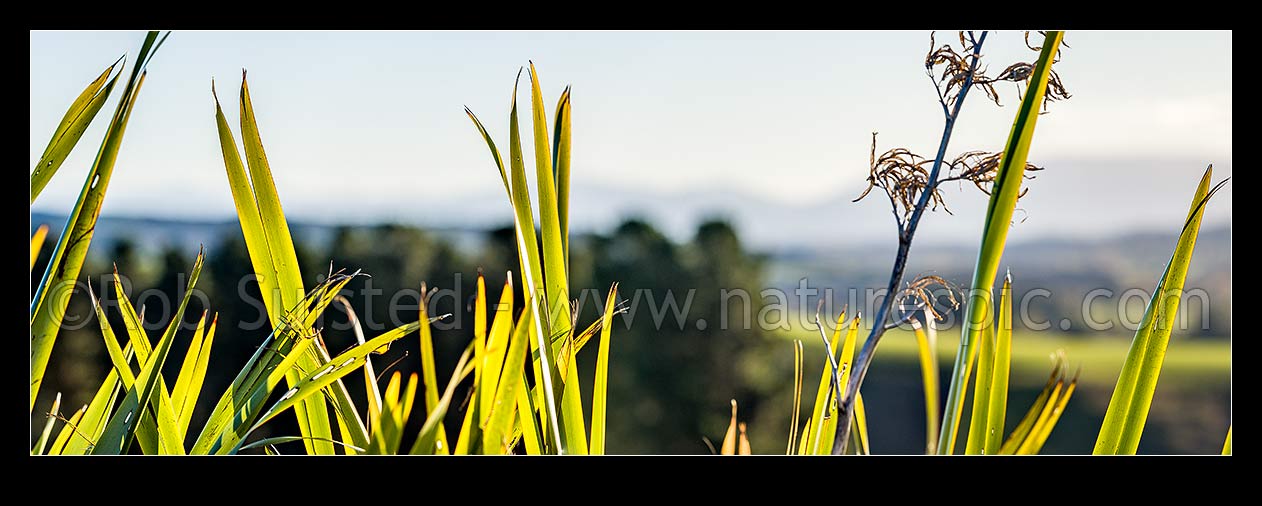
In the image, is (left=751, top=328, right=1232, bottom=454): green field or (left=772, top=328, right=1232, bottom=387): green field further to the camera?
(left=751, top=328, right=1232, bottom=454): green field

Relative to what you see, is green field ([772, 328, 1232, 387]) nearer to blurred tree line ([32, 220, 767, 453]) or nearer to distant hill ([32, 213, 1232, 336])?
distant hill ([32, 213, 1232, 336])

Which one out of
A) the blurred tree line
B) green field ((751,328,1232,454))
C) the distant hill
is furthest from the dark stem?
green field ((751,328,1232,454))

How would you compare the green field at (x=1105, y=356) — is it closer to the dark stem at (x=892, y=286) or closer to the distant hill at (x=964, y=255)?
the distant hill at (x=964, y=255)

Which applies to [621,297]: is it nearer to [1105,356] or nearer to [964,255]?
[964,255]

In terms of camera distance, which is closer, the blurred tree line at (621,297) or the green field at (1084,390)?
the blurred tree line at (621,297)

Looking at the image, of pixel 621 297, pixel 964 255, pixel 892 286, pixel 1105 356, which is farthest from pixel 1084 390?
pixel 892 286

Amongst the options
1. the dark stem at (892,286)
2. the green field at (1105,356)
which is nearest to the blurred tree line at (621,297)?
the green field at (1105,356)

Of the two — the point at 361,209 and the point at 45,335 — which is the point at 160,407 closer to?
the point at 45,335
